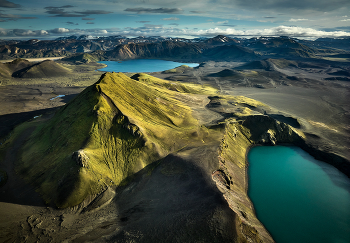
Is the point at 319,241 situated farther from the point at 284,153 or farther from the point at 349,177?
the point at 284,153

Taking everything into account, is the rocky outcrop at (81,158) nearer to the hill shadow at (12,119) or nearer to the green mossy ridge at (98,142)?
the green mossy ridge at (98,142)

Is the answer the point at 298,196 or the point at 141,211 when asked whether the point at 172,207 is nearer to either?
the point at 141,211

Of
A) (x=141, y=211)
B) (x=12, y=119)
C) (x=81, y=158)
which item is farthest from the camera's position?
(x=12, y=119)

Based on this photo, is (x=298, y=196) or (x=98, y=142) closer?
(x=298, y=196)

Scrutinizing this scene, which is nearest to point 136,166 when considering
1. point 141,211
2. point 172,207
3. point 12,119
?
point 141,211

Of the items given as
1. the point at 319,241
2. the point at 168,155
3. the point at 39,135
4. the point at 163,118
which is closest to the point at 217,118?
the point at 163,118

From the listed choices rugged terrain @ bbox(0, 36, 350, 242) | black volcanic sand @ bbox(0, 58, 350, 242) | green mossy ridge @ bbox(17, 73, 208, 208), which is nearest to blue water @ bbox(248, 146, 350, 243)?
rugged terrain @ bbox(0, 36, 350, 242)

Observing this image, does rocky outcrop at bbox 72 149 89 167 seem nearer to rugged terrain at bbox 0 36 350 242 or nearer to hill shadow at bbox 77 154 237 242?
rugged terrain at bbox 0 36 350 242
